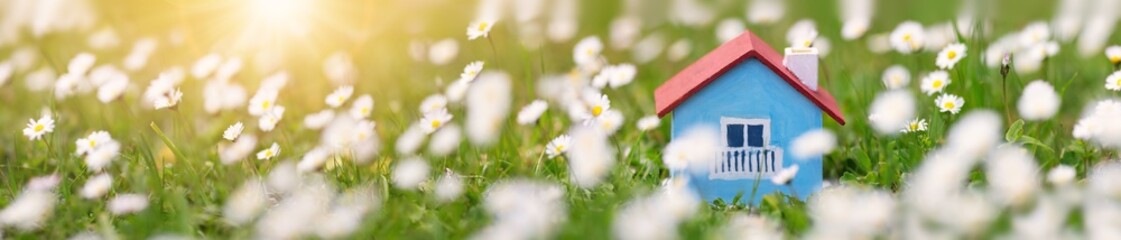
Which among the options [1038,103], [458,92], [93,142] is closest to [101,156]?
[93,142]

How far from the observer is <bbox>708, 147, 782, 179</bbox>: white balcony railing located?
2.75 metres

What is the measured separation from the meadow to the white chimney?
0.17 metres

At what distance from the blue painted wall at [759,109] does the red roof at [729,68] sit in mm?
19

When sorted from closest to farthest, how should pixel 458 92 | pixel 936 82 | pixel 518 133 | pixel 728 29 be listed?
pixel 936 82, pixel 458 92, pixel 518 133, pixel 728 29

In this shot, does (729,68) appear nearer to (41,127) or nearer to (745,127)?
(745,127)

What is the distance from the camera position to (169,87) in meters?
3.07

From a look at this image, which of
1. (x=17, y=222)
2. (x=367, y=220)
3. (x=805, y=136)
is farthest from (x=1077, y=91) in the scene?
(x=17, y=222)

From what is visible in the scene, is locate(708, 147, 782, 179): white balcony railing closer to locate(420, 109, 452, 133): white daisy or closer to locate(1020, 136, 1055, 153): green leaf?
locate(1020, 136, 1055, 153): green leaf

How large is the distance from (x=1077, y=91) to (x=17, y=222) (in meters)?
2.89

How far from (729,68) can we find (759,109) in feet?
Answer: 0.35

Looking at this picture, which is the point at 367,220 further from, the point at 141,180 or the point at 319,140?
the point at 319,140

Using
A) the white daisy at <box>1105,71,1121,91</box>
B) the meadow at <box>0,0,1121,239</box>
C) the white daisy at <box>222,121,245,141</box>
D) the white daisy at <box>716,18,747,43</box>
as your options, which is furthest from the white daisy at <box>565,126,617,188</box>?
the white daisy at <box>716,18,747,43</box>

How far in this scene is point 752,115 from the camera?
2.74 metres

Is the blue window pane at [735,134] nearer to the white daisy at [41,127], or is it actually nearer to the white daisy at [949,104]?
the white daisy at [949,104]
